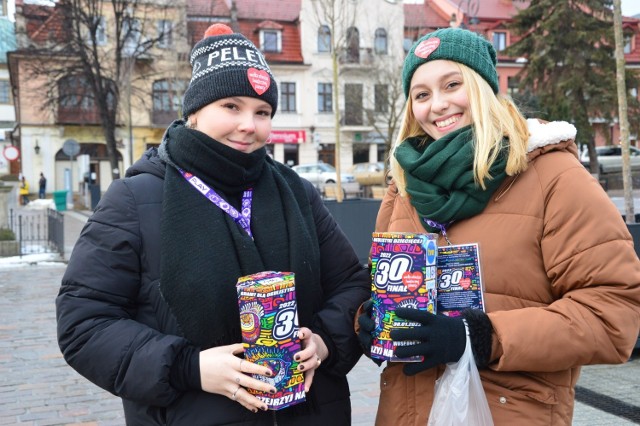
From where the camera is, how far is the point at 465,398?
1821 millimetres

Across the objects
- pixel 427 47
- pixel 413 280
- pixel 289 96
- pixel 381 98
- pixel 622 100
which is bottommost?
pixel 413 280

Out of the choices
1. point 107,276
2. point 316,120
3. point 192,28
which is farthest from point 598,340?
point 316,120

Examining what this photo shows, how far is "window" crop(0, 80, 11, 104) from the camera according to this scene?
6072 cm

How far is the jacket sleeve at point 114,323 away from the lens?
1.80 m

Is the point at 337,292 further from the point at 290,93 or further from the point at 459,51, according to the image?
the point at 290,93

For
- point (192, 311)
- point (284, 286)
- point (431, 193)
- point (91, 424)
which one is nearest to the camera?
point (284, 286)

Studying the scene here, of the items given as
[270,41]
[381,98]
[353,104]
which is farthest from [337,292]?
[270,41]

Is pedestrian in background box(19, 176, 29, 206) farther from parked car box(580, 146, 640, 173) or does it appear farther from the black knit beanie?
the black knit beanie

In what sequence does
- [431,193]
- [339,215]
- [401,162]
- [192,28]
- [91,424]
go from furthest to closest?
1. [192,28]
2. [339,215]
3. [91,424]
4. [401,162]
5. [431,193]

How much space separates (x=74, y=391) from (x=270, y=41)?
118 feet

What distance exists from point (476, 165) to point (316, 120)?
127ft

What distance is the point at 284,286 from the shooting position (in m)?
1.69

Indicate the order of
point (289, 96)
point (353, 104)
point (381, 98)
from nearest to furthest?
point (381, 98)
point (353, 104)
point (289, 96)

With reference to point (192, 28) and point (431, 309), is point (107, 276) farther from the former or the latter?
point (192, 28)
